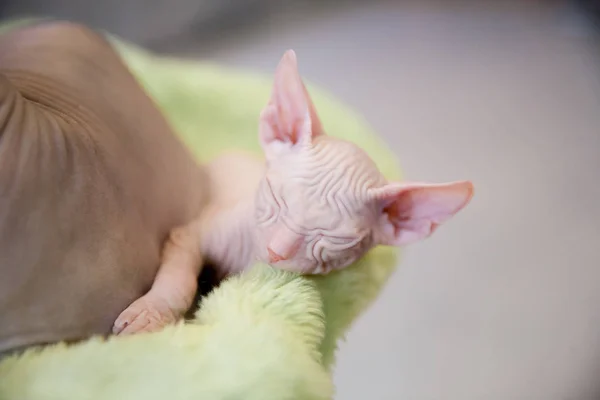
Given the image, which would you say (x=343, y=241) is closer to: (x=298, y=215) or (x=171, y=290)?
(x=298, y=215)

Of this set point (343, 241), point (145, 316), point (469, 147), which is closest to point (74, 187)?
point (145, 316)

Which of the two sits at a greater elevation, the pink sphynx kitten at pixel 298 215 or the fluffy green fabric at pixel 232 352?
the pink sphynx kitten at pixel 298 215

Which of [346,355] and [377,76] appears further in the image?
[377,76]

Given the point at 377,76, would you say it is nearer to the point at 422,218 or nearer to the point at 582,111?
the point at 582,111

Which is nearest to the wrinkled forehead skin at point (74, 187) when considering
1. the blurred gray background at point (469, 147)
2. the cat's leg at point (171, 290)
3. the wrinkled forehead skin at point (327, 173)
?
the cat's leg at point (171, 290)

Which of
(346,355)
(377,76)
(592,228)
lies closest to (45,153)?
(346,355)

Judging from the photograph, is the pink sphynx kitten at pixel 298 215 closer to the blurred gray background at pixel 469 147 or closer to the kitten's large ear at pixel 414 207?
the kitten's large ear at pixel 414 207
